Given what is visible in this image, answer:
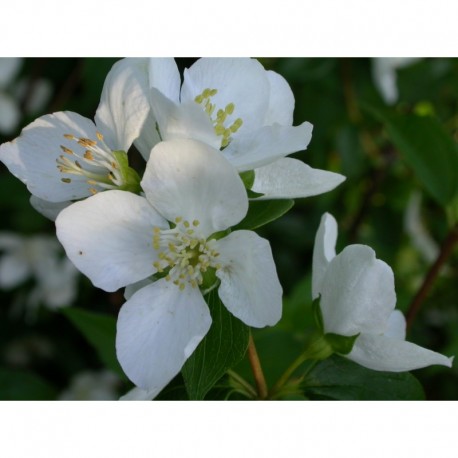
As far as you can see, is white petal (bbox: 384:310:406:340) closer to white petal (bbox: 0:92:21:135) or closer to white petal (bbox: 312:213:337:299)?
white petal (bbox: 312:213:337:299)

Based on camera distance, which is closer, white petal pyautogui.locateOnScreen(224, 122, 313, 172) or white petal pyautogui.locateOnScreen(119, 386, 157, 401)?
white petal pyautogui.locateOnScreen(224, 122, 313, 172)

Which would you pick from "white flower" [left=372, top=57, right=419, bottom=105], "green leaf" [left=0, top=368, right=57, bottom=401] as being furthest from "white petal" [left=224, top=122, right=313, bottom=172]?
"white flower" [left=372, top=57, right=419, bottom=105]

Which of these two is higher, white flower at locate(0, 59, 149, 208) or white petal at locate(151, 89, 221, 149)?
white petal at locate(151, 89, 221, 149)

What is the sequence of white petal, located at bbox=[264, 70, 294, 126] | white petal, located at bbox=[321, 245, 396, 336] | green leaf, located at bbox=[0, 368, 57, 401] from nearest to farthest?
white petal, located at bbox=[321, 245, 396, 336] < white petal, located at bbox=[264, 70, 294, 126] < green leaf, located at bbox=[0, 368, 57, 401]

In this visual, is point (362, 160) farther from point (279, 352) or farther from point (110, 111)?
point (110, 111)

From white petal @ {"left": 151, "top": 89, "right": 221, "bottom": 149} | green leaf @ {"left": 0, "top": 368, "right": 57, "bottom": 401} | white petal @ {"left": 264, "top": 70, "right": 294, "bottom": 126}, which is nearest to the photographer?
white petal @ {"left": 151, "top": 89, "right": 221, "bottom": 149}

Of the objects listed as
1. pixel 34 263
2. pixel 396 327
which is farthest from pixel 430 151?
pixel 34 263

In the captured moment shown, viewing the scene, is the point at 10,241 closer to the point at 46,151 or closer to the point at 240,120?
the point at 46,151
